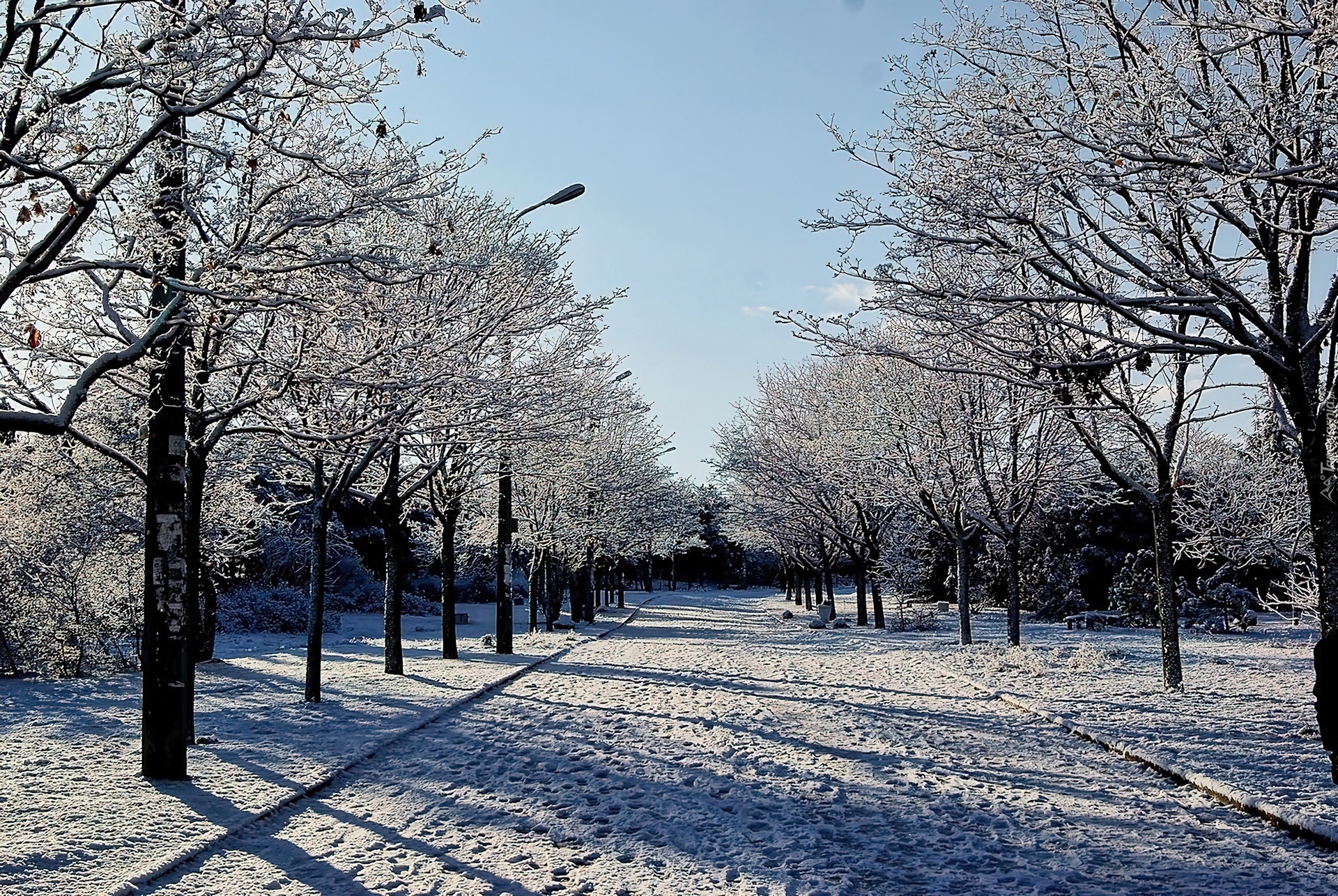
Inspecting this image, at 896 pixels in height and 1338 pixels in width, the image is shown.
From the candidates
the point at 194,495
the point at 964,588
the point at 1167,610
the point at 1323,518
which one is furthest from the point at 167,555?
the point at 964,588

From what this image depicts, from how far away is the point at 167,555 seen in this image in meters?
8.61

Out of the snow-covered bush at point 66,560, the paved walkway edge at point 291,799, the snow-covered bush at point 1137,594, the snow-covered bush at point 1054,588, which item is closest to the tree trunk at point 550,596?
the snow-covered bush at point 66,560

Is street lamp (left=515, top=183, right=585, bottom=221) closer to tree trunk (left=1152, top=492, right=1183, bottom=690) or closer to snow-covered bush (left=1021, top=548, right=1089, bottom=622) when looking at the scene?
tree trunk (left=1152, top=492, right=1183, bottom=690)

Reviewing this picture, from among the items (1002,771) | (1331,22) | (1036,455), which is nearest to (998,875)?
(1002,771)

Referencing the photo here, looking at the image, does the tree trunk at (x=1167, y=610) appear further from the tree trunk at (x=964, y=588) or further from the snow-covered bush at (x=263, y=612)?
the snow-covered bush at (x=263, y=612)

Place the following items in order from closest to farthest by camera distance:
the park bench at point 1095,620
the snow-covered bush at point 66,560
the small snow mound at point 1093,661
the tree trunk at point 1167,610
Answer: the tree trunk at point 1167,610 → the small snow mound at point 1093,661 → the snow-covered bush at point 66,560 → the park bench at point 1095,620

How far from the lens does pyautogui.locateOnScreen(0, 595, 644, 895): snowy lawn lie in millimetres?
6215

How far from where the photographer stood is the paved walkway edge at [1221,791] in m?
6.25

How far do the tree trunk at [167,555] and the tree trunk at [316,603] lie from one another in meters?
5.08

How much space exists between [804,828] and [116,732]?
814 cm

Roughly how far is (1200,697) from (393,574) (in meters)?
12.7

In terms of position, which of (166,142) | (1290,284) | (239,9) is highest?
(239,9)

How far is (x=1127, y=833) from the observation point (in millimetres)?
6523

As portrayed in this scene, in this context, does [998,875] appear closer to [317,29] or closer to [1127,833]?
[1127,833]
